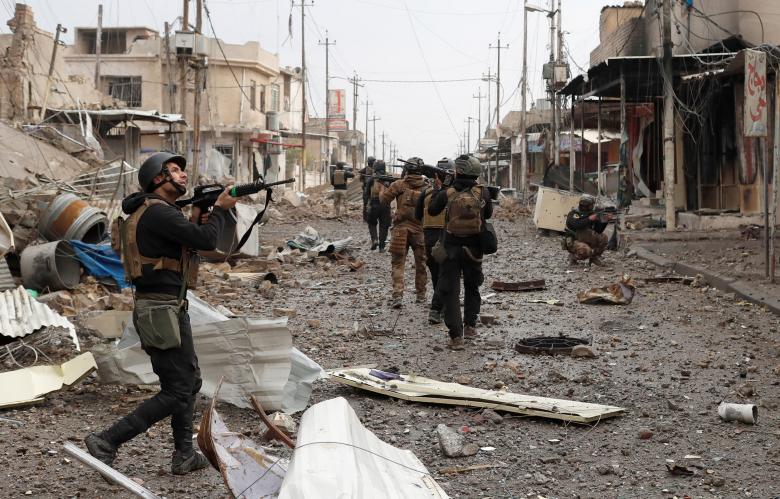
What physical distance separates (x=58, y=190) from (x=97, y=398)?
28.6 ft

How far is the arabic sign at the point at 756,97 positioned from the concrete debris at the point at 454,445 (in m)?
7.24

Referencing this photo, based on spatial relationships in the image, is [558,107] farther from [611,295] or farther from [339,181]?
[611,295]

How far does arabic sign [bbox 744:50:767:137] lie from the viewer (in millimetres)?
10672

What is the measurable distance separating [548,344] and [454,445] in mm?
3179

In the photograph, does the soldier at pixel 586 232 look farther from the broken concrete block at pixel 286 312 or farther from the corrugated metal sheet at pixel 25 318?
the corrugated metal sheet at pixel 25 318

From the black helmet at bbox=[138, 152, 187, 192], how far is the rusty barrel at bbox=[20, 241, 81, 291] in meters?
7.33

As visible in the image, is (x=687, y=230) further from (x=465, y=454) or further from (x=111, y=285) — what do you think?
(x=465, y=454)

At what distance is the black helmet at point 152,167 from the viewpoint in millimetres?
4590

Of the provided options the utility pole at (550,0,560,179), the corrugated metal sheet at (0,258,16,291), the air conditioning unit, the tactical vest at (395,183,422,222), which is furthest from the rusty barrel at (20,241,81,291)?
the utility pole at (550,0,560,179)

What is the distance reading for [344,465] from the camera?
3252 mm

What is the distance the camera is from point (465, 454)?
16.3 feet

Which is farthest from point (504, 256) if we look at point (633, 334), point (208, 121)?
point (208, 121)

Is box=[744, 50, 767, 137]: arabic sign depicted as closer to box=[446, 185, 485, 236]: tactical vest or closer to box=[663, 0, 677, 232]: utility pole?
box=[446, 185, 485, 236]: tactical vest

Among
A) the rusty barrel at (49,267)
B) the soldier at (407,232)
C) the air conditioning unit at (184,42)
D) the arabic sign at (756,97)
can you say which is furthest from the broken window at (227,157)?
the arabic sign at (756,97)
